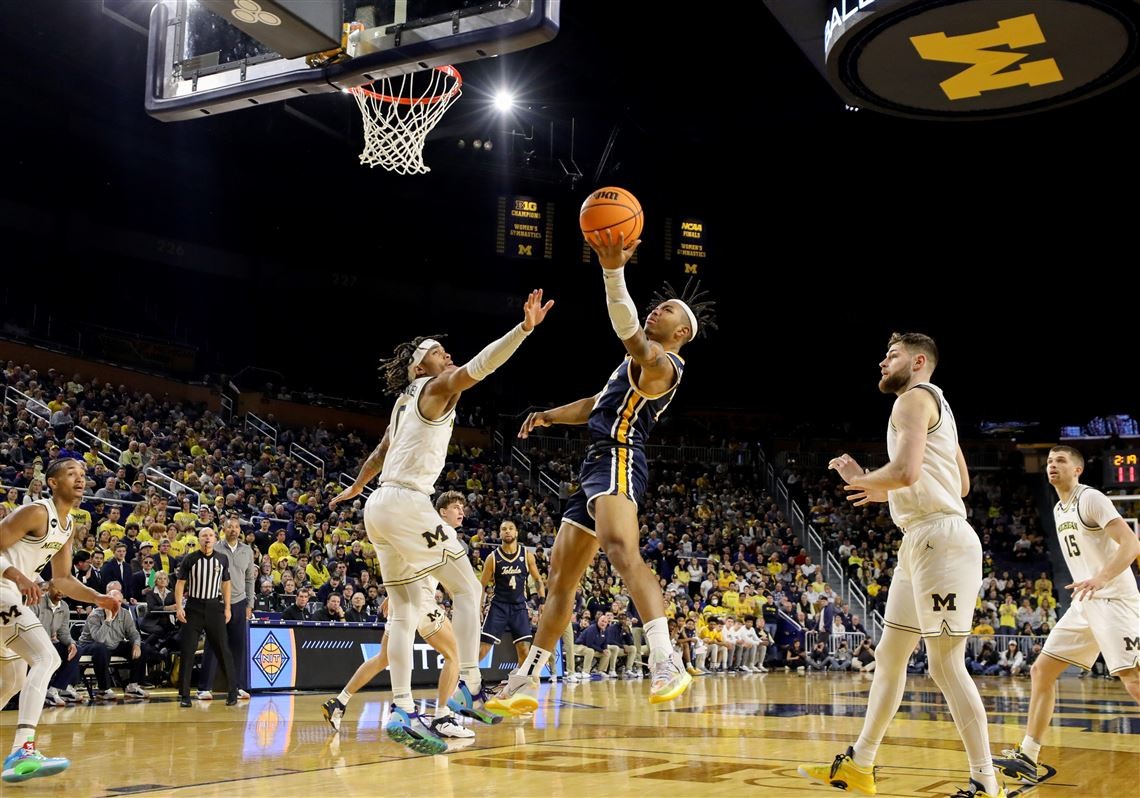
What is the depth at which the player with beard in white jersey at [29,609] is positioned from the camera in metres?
5.62

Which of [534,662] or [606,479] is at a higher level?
[606,479]

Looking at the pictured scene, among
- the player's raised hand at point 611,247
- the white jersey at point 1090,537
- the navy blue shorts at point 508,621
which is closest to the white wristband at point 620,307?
the player's raised hand at point 611,247

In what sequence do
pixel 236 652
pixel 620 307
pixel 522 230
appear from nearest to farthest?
pixel 620 307 → pixel 236 652 → pixel 522 230

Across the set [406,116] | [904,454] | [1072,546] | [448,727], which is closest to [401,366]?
[448,727]

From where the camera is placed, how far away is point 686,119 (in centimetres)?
2558

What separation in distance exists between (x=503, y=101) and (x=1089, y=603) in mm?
20303

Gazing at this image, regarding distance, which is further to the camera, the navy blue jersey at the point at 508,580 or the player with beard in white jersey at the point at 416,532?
the navy blue jersey at the point at 508,580

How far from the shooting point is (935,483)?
5.27 m

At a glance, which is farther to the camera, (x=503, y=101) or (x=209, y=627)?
(x=503, y=101)

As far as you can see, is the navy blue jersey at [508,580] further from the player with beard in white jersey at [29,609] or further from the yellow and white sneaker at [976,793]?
the yellow and white sneaker at [976,793]

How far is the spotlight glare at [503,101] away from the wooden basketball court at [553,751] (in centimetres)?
1602

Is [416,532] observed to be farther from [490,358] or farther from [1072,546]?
[1072,546]

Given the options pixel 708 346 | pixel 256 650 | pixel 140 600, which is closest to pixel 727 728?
pixel 256 650

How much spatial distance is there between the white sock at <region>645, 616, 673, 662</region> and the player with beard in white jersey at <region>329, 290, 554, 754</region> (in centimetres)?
175
